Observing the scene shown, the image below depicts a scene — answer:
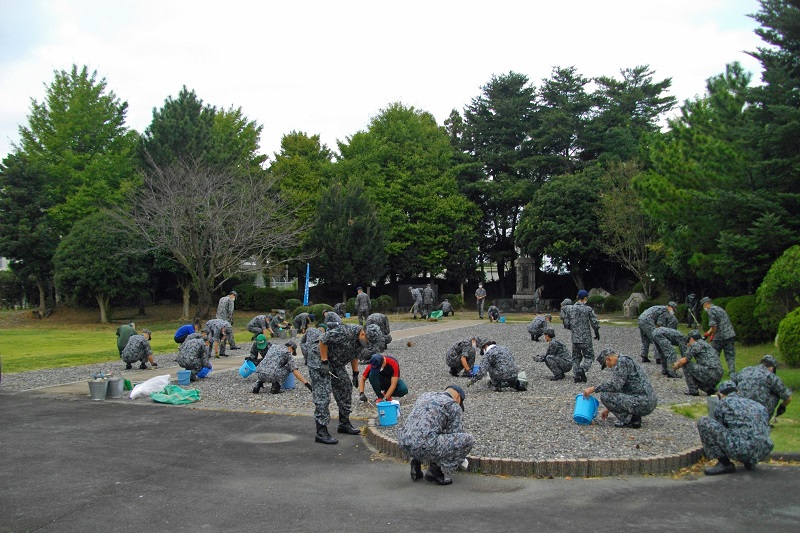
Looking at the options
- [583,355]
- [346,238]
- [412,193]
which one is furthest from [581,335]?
[412,193]

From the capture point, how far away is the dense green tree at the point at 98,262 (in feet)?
125

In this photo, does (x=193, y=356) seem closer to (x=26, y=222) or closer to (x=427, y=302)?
(x=427, y=302)

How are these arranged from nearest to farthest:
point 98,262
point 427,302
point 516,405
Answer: point 516,405
point 427,302
point 98,262

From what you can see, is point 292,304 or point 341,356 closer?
point 341,356

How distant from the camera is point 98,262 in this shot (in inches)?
1503

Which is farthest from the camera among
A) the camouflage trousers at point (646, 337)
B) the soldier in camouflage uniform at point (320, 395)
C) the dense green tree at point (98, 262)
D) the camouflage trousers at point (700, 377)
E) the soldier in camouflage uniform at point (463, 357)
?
the dense green tree at point (98, 262)

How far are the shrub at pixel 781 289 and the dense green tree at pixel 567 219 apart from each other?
26018 millimetres

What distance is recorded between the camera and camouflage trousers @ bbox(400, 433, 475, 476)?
731cm

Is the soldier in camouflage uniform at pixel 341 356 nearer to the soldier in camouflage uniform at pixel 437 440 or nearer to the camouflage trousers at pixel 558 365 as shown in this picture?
the soldier in camouflage uniform at pixel 437 440

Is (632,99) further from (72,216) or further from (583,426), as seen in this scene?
(583,426)

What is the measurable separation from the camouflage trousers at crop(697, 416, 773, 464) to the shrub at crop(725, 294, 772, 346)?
13.9m

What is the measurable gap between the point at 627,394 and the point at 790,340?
6.96 m

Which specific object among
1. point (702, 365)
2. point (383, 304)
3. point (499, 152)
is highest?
point (499, 152)

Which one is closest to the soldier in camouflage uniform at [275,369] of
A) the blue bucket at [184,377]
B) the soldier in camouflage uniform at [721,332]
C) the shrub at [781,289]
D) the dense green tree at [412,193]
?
the blue bucket at [184,377]
